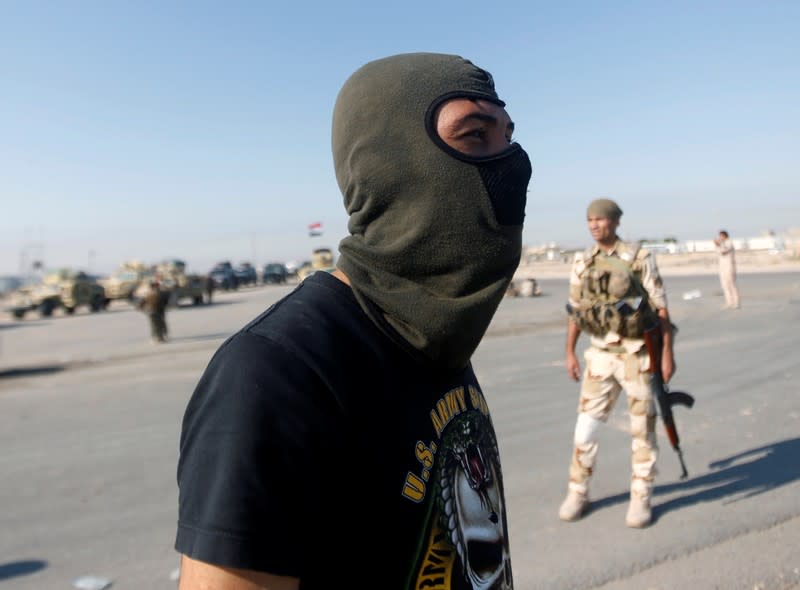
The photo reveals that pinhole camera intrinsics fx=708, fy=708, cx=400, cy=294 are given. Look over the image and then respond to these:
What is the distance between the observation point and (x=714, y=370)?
8.80m

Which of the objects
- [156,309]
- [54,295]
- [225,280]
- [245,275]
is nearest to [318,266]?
[156,309]

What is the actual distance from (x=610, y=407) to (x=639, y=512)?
0.66 metres

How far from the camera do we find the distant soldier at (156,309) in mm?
15523

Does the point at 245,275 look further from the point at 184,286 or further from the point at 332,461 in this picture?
the point at 332,461

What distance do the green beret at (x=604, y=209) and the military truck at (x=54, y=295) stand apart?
29.5 meters

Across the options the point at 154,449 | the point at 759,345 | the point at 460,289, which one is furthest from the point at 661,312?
the point at 759,345

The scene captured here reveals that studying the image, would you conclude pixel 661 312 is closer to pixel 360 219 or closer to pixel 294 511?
pixel 360 219

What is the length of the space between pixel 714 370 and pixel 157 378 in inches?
308

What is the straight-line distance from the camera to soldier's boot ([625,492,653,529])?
4.17 metres

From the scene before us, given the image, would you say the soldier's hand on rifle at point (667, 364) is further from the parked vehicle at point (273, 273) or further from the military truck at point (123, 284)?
the parked vehicle at point (273, 273)

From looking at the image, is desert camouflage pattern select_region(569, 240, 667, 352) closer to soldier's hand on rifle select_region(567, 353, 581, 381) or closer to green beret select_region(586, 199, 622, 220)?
green beret select_region(586, 199, 622, 220)

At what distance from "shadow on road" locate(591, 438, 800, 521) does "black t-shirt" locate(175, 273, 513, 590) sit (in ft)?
11.5

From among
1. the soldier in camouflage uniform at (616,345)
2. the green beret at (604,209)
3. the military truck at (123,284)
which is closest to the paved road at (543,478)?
the soldier in camouflage uniform at (616,345)

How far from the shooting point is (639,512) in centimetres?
420
